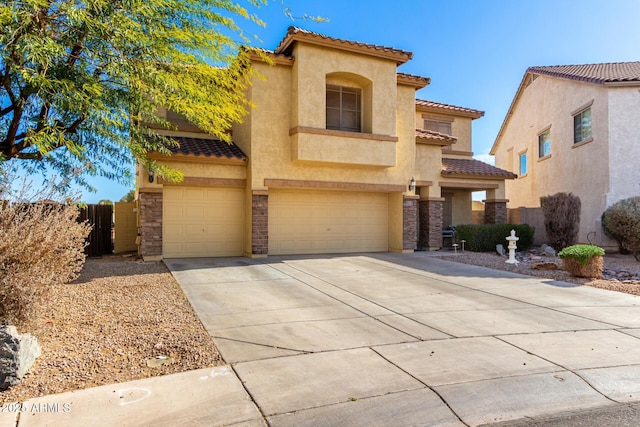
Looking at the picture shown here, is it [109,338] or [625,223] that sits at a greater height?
[625,223]

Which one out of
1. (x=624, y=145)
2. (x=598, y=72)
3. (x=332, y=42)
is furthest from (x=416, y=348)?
(x=598, y=72)

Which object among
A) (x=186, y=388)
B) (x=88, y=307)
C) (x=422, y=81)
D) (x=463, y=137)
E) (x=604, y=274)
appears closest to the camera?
(x=186, y=388)

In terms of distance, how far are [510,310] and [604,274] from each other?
6591 millimetres

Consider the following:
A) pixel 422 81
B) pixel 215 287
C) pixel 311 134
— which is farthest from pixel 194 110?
pixel 422 81

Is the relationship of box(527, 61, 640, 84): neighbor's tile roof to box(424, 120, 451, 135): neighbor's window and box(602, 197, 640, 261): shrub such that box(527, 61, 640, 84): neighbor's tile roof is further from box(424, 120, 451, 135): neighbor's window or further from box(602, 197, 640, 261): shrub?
box(424, 120, 451, 135): neighbor's window

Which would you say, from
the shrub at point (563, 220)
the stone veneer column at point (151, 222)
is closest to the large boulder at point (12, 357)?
the stone veneer column at point (151, 222)

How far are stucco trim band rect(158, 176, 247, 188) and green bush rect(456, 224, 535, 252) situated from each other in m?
9.02

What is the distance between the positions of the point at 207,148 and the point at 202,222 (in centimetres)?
244

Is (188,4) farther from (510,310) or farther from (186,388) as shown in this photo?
(510,310)

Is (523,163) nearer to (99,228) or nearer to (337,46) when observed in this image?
(337,46)

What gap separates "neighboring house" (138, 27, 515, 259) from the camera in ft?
44.1

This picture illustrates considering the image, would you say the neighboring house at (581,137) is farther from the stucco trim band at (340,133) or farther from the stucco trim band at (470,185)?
the stucco trim band at (340,133)

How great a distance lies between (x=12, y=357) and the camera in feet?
13.3

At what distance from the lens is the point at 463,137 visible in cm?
2038
